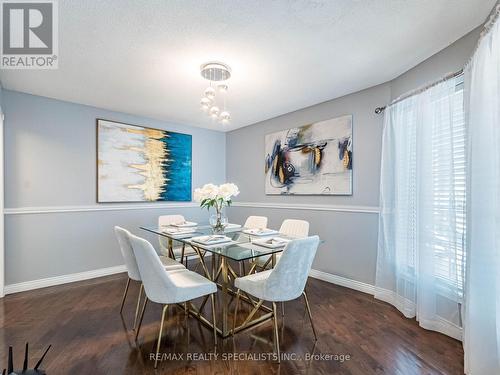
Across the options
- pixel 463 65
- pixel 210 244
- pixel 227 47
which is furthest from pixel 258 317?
pixel 463 65

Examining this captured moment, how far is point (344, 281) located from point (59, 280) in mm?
3693

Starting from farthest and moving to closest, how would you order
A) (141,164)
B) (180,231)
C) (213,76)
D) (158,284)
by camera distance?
(141,164), (180,231), (213,76), (158,284)

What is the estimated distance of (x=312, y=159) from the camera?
354 cm

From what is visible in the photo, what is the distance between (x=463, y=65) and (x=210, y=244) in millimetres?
2526

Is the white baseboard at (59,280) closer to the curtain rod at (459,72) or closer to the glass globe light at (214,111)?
the glass globe light at (214,111)

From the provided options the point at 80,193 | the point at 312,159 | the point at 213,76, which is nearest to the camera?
the point at 213,76

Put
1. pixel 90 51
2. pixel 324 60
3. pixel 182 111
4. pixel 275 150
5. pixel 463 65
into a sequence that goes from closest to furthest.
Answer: pixel 463 65 → pixel 90 51 → pixel 324 60 → pixel 182 111 → pixel 275 150

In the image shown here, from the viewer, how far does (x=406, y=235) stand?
2475 millimetres

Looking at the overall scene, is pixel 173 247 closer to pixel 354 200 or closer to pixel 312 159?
pixel 312 159

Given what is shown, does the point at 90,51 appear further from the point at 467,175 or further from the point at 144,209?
the point at 467,175

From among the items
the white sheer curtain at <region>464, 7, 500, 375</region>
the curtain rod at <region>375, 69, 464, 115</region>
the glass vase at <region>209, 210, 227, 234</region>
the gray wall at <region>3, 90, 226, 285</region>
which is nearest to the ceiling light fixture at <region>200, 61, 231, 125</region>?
the glass vase at <region>209, 210, 227, 234</region>

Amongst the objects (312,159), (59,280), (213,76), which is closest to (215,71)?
(213,76)

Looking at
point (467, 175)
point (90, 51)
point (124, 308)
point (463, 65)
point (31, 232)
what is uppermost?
point (90, 51)

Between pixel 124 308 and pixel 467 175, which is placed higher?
pixel 467 175
